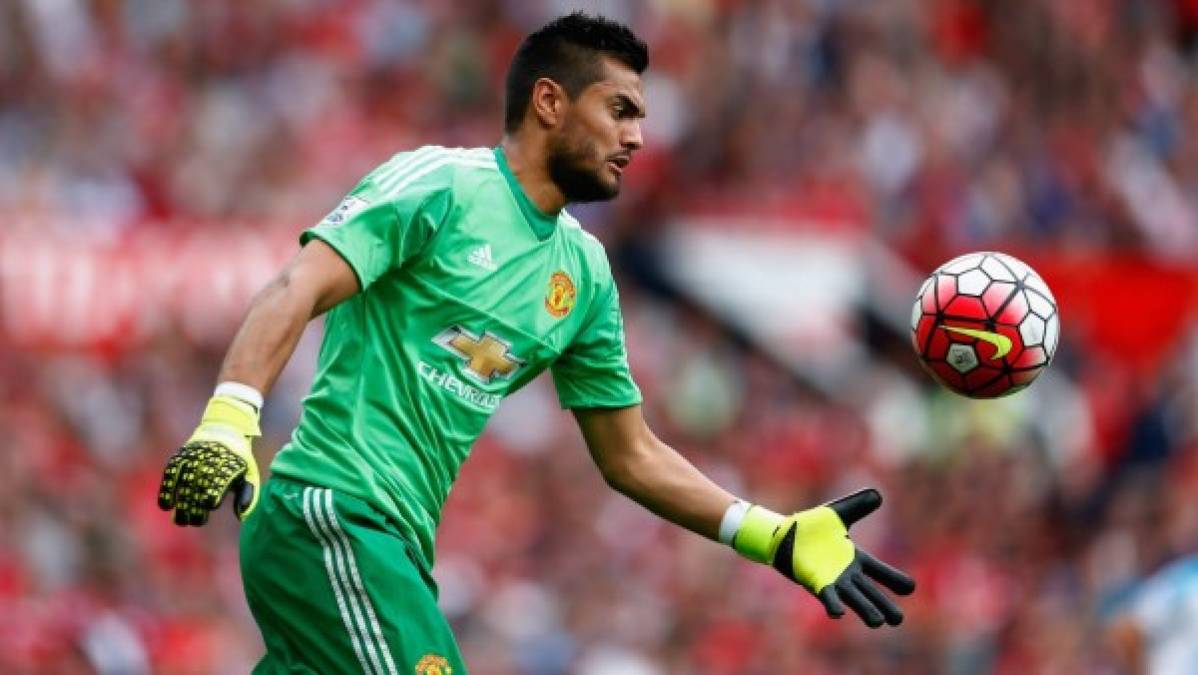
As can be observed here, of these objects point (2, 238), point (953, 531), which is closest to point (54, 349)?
point (2, 238)

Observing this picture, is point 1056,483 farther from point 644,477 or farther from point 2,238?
point 644,477

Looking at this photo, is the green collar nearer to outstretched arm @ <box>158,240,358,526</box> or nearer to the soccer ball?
outstretched arm @ <box>158,240,358,526</box>

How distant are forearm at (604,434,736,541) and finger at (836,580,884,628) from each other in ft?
1.81

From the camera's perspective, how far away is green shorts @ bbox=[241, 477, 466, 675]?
6.75 m

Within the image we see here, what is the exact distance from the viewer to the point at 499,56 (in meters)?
17.6

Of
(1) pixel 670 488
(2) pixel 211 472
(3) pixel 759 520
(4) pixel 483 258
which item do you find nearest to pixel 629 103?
(4) pixel 483 258

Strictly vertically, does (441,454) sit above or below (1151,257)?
above

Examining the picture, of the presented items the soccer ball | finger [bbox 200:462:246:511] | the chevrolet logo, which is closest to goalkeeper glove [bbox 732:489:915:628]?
the soccer ball

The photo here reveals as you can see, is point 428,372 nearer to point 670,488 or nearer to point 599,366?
point 599,366

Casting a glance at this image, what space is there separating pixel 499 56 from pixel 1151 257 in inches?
181

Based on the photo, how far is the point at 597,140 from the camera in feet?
24.4

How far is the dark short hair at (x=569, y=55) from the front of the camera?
7.48 meters

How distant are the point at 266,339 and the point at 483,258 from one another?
0.91 meters

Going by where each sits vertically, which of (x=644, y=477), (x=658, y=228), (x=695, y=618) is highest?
(x=644, y=477)
